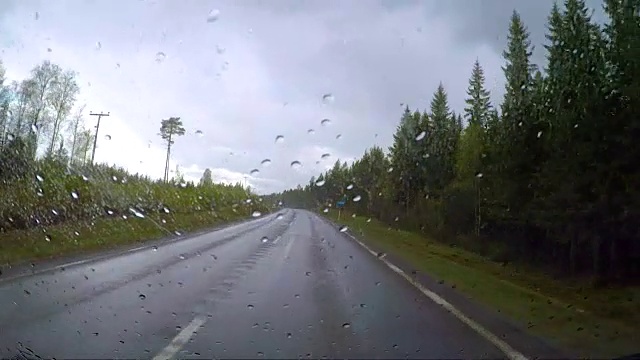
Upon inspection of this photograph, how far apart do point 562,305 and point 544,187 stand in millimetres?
10409

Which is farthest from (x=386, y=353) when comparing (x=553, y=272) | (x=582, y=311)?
(x=553, y=272)

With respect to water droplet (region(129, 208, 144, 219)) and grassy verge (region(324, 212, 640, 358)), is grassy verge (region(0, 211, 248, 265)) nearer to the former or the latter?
water droplet (region(129, 208, 144, 219))

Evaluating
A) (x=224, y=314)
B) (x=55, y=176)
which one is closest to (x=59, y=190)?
Answer: (x=55, y=176)

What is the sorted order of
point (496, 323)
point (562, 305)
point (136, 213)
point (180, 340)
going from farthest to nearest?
point (136, 213) → point (562, 305) → point (496, 323) → point (180, 340)

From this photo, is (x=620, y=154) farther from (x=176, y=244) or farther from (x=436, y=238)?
(x=176, y=244)

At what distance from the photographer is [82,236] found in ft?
63.6

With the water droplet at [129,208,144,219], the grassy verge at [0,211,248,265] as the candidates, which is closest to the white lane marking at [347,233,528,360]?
the grassy verge at [0,211,248,265]

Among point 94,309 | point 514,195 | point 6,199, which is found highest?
point 514,195

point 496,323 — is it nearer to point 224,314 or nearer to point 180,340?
point 224,314

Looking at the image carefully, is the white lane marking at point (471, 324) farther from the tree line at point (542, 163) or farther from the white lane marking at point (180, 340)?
the tree line at point (542, 163)

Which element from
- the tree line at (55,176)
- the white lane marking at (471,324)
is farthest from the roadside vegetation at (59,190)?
the white lane marking at (471,324)

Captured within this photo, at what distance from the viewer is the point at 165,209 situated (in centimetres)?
2908

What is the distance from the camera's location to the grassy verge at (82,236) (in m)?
15.3

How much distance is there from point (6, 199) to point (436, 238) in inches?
681
